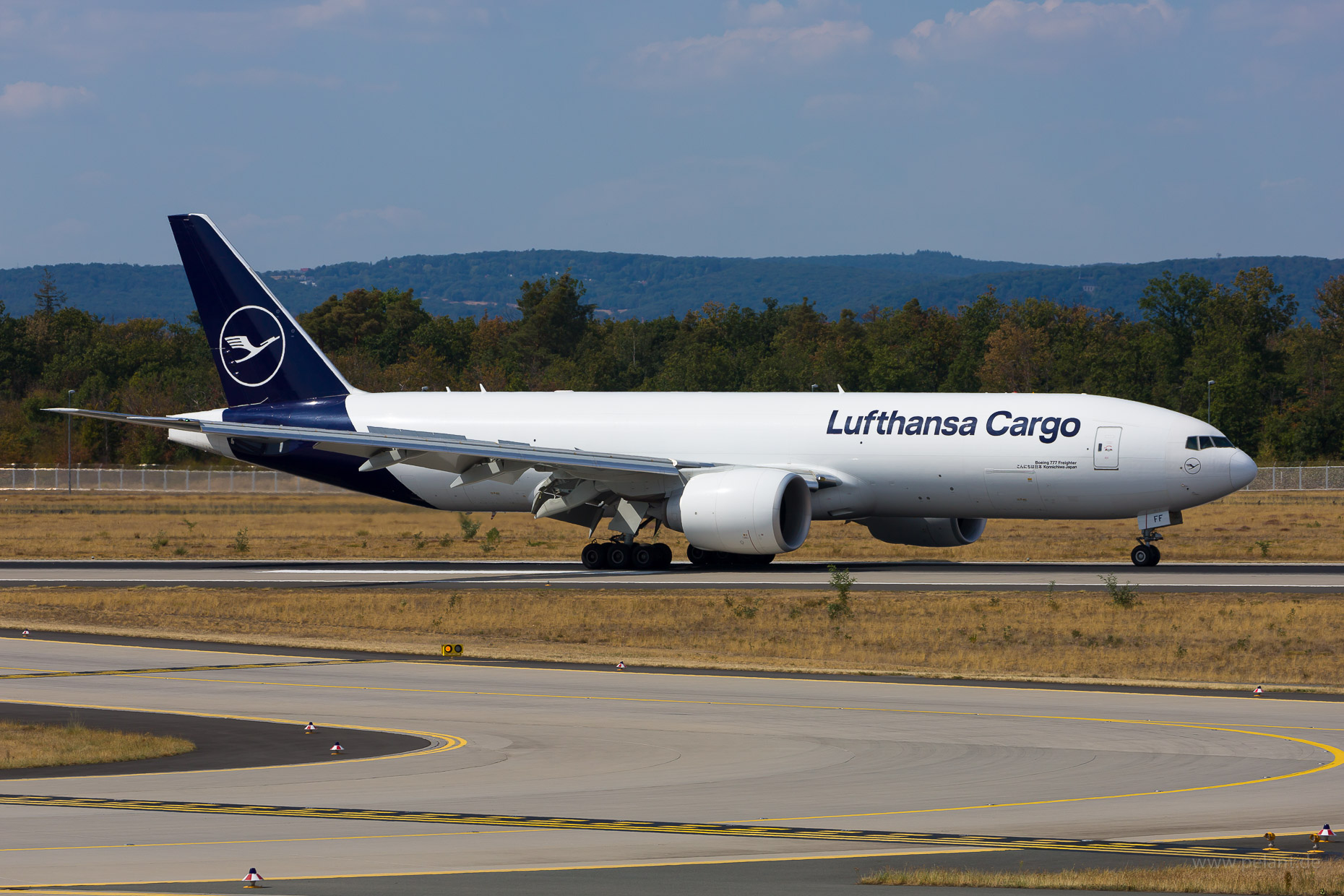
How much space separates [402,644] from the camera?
90.6 ft

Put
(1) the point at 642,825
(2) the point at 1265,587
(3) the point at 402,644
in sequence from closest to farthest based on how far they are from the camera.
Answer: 1. (1) the point at 642,825
2. (3) the point at 402,644
3. (2) the point at 1265,587

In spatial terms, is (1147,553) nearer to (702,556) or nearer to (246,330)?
(702,556)

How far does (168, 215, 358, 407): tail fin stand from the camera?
4622 cm

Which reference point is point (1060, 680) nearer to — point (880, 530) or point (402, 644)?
point (402, 644)

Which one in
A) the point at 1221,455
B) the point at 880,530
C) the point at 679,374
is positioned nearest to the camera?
the point at 1221,455

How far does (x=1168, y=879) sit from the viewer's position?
10547 millimetres

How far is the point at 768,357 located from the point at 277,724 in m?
125

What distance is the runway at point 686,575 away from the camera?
35281mm

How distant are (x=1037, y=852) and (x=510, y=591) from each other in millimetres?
23763

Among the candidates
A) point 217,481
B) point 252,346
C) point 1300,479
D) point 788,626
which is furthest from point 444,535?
point 1300,479

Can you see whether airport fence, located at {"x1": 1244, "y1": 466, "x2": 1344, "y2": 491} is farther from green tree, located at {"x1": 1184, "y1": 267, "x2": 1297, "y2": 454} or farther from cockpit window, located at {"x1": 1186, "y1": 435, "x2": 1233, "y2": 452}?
cockpit window, located at {"x1": 1186, "y1": 435, "x2": 1233, "y2": 452}

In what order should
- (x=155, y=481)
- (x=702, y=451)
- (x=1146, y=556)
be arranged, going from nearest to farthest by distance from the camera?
(x=1146, y=556) < (x=702, y=451) < (x=155, y=481)

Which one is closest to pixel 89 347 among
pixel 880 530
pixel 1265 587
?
pixel 880 530

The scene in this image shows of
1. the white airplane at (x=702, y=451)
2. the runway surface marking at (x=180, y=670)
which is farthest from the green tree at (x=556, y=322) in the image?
the runway surface marking at (x=180, y=670)
